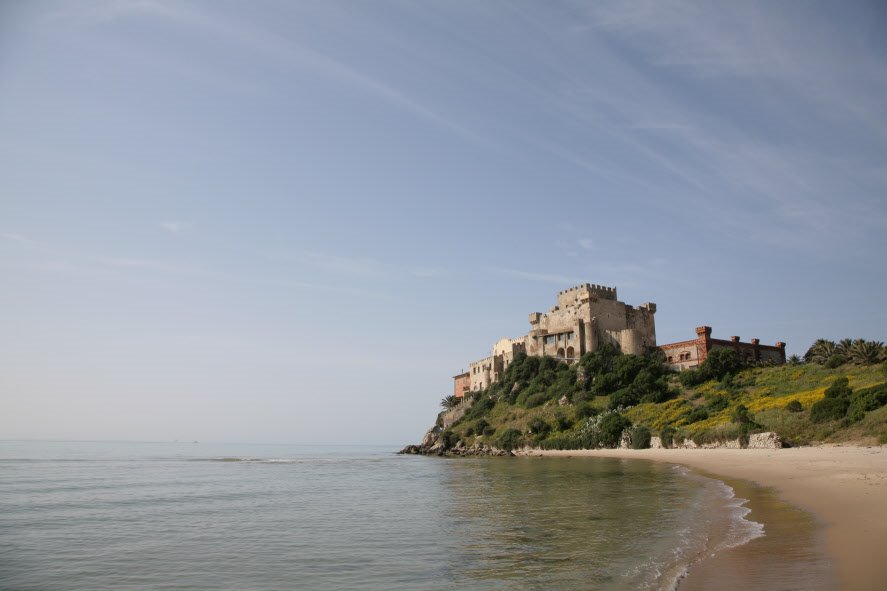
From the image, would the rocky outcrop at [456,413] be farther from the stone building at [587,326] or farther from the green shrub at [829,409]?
the green shrub at [829,409]

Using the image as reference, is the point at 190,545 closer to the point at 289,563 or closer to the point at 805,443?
the point at 289,563

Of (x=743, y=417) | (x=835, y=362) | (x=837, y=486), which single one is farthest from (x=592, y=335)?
(x=837, y=486)

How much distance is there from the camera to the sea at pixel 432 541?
11367mm

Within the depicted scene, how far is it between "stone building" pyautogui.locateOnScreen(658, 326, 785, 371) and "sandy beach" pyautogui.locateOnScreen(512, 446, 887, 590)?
2956 centimetres

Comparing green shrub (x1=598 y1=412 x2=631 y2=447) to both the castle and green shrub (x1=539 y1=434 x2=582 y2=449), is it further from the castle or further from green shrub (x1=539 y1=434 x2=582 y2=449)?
the castle

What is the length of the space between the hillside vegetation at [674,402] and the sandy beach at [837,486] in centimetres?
405

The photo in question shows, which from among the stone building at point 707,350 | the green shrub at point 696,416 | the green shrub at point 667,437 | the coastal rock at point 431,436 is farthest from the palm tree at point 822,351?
the coastal rock at point 431,436

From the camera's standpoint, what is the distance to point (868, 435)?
3212 cm

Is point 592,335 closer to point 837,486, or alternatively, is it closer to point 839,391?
point 839,391

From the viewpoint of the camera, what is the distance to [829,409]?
3753cm

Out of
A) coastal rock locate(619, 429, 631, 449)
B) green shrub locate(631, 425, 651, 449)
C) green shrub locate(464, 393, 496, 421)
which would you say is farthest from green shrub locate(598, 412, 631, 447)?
green shrub locate(464, 393, 496, 421)

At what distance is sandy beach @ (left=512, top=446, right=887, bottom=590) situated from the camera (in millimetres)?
10062

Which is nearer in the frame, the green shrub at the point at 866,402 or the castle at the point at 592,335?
the green shrub at the point at 866,402

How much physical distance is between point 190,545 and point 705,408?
158ft
